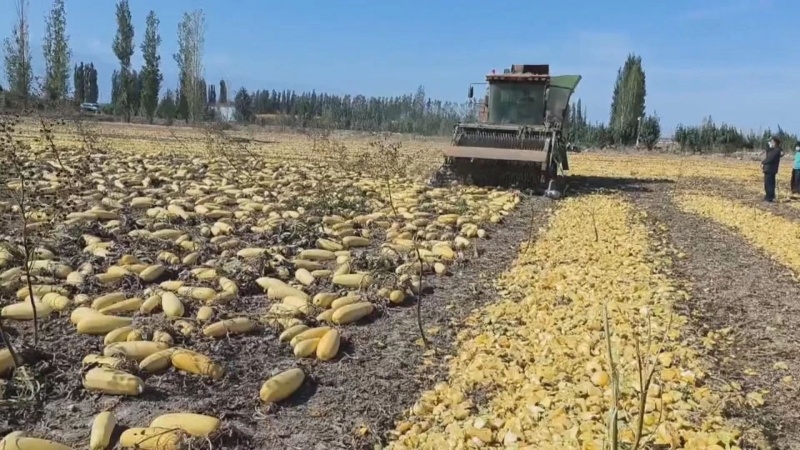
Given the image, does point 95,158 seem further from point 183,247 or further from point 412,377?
point 412,377

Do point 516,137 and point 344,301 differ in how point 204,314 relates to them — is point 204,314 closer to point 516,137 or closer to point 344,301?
point 344,301

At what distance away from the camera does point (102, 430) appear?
3170 millimetres

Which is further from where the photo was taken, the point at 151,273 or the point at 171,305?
the point at 151,273

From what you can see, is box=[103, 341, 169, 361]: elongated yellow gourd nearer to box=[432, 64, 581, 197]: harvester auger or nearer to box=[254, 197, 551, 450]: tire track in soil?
box=[254, 197, 551, 450]: tire track in soil

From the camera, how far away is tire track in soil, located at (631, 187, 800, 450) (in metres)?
3.71

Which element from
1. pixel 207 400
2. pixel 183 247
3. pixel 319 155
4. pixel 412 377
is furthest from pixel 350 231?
pixel 319 155

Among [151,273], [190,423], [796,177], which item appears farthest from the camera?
[796,177]

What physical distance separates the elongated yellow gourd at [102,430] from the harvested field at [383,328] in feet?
0.32

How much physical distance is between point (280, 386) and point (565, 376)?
174 cm

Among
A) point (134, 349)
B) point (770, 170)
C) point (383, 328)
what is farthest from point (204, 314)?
point (770, 170)

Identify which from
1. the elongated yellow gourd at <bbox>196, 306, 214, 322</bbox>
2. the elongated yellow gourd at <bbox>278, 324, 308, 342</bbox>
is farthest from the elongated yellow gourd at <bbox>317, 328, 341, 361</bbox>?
the elongated yellow gourd at <bbox>196, 306, 214, 322</bbox>

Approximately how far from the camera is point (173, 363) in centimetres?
395

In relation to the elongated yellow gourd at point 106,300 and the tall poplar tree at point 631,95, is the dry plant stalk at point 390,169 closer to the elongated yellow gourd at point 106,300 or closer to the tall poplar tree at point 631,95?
the elongated yellow gourd at point 106,300

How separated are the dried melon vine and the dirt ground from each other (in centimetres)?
25
